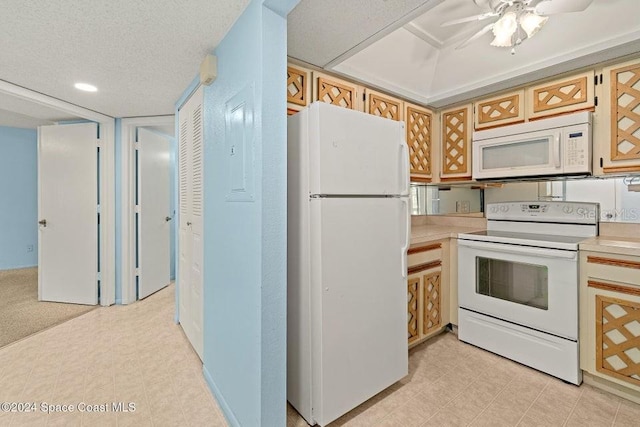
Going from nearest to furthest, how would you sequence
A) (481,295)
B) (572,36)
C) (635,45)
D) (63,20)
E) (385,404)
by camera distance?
(63,20)
(385,404)
(635,45)
(572,36)
(481,295)

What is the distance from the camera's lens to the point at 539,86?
2.32 meters

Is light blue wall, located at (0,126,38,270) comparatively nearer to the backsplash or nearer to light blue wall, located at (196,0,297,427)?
light blue wall, located at (196,0,297,427)

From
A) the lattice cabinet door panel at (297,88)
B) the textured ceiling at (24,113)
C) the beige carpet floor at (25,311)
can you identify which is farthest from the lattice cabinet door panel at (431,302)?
the textured ceiling at (24,113)

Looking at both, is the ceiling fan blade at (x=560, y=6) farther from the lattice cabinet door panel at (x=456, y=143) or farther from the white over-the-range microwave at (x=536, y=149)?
the lattice cabinet door panel at (x=456, y=143)

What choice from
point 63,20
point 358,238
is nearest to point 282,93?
point 358,238

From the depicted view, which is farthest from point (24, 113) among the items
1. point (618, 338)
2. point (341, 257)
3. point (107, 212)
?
point (618, 338)

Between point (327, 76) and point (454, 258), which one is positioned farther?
point (454, 258)

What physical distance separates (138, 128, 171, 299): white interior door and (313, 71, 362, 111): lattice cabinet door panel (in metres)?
2.42

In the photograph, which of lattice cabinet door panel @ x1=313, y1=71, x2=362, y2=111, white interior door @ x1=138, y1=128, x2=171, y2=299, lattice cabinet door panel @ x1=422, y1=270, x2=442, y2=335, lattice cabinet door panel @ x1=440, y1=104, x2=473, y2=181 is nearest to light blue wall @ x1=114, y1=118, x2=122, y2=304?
white interior door @ x1=138, y1=128, x2=171, y2=299

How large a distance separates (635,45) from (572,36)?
340 mm

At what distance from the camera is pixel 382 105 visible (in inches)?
96.7

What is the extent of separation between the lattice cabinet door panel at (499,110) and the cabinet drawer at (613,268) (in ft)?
4.05

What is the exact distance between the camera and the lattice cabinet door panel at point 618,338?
65.5 inches

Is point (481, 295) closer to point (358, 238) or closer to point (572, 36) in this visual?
point (358, 238)
